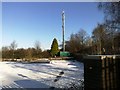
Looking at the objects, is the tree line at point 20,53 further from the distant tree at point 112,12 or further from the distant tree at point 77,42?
the distant tree at point 112,12

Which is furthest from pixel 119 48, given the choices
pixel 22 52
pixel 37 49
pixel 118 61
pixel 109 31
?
pixel 37 49

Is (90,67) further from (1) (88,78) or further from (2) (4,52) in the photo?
(2) (4,52)

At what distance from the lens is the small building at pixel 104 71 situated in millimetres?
8602

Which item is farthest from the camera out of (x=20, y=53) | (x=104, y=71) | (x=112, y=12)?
(x=20, y=53)

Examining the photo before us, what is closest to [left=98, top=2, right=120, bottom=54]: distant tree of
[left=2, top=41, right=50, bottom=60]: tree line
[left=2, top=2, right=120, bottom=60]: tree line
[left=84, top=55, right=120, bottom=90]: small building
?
[left=2, top=2, right=120, bottom=60]: tree line

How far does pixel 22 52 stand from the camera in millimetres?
38094

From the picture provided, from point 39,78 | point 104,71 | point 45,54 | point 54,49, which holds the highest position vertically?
point 54,49

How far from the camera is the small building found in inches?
339

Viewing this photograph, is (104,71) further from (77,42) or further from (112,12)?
(77,42)

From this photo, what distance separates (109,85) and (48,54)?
31534mm

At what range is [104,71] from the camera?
28.2ft

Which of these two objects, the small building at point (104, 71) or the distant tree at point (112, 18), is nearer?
the small building at point (104, 71)

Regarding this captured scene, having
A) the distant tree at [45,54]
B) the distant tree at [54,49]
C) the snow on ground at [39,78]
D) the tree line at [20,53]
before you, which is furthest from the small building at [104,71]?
the distant tree at [54,49]

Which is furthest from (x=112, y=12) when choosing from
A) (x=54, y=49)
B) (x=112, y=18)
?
(x=54, y=49)
